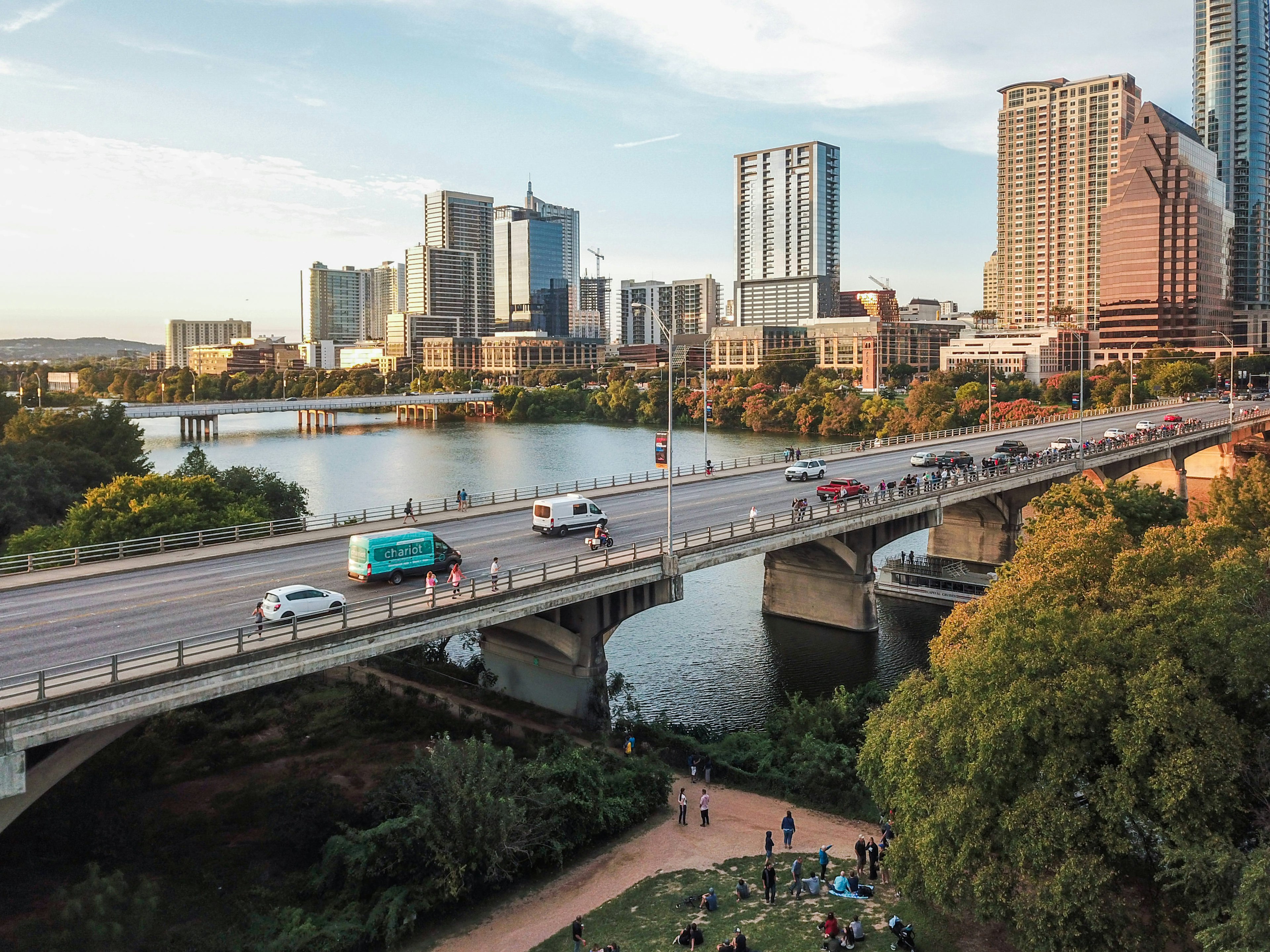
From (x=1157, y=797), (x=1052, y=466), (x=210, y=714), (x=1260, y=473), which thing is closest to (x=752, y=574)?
(x=1052, y=466)

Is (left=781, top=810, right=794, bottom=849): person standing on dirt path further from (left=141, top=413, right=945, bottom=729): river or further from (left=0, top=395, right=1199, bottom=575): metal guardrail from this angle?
(left=0, top=395, right=1199, bottom=575): metal guardrail

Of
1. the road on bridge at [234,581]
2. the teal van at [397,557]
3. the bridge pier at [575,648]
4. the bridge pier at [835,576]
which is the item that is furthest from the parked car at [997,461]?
the teal van at [397,557]

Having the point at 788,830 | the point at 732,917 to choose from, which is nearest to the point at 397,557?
the point at 788,830

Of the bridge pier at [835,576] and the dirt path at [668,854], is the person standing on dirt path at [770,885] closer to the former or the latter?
the dirt path at [668,854]

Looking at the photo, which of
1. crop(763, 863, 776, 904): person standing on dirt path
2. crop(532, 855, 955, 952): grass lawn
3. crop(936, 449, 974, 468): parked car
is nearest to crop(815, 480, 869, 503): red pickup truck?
crop(936, 449, 974, 468): parked car

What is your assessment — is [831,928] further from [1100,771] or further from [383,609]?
[383,609]
